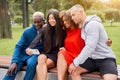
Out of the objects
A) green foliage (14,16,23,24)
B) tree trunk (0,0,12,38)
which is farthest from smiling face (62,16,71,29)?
green foliage (14,16,23,24)

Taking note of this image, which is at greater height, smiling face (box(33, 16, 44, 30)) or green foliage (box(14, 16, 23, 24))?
smiling face (box(33, 16, 44, 30))

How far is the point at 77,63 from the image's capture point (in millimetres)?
4473

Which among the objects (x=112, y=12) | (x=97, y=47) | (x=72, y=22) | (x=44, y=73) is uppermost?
(x=72, y=22)

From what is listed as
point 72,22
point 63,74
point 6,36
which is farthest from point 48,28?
point 6,36

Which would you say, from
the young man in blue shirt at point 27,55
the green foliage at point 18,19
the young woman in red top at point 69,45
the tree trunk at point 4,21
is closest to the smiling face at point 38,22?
the young man in blue shirt at point 27,55

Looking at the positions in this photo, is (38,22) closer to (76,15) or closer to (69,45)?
(69,45)

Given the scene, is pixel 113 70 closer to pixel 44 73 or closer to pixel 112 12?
pixel 44 73

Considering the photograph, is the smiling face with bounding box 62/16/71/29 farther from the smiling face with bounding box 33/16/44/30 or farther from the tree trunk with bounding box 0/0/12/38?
the tree trunk with bounding box 0/0/12/38

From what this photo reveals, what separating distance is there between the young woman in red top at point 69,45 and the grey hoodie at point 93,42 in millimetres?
222

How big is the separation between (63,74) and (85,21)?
807 millimetres

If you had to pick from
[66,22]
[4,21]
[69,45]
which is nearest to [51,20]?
[66,22]

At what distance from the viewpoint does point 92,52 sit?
180 inches

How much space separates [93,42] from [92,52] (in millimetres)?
217

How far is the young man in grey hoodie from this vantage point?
4.41 meters
